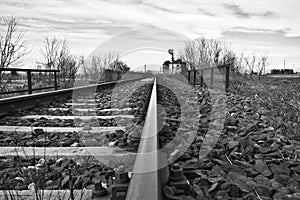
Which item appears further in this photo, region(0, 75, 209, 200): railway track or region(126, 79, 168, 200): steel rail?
region(0, 75, 209, 200): railway track

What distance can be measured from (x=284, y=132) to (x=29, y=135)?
2902mm

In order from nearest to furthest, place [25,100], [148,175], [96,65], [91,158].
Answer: [148,175]
[91,158]
[25,100]
[96,65]

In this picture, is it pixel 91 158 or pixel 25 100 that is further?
pixel 25 100

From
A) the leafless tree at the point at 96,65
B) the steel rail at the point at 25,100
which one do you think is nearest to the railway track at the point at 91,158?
the steel rail at the point at 25,100

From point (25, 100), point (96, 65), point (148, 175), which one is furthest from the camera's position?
point (96, 65)

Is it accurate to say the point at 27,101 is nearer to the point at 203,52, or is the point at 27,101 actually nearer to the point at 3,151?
the point at 3,151

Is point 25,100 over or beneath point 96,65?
beneath

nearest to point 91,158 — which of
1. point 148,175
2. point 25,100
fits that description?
point 148,175

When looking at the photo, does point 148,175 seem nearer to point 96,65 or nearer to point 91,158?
point 91,158

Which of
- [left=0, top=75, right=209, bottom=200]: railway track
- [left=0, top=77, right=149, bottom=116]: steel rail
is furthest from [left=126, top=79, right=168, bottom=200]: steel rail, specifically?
[left=0, top=77, right=149, bottom=116]: steel rail

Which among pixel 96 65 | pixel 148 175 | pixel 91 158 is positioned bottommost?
pixel 91 158

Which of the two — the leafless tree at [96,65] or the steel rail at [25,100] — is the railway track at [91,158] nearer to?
the steel rail at [25,100]

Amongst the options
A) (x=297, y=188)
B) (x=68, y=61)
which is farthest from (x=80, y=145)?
(x=68, y=61)

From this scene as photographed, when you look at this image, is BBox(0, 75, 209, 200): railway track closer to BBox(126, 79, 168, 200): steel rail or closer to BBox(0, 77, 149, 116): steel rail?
BBox(126, 79, 168, 200): steel rail
